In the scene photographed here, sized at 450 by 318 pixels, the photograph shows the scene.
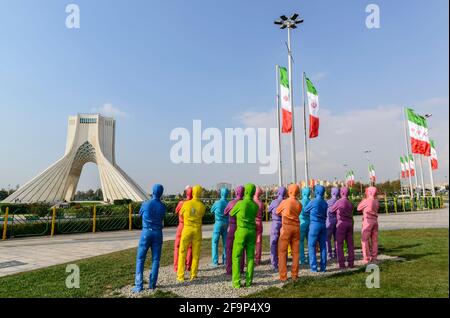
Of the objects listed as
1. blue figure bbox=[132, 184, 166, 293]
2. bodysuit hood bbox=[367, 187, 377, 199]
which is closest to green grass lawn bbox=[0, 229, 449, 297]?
blue figure bbox=[132, 184, 166, 293]

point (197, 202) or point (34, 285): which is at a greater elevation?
point (197, 202)

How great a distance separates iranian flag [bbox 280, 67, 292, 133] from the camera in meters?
16.1

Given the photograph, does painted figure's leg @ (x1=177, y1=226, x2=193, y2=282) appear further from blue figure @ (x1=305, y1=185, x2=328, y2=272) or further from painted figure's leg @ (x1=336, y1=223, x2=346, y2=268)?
painted figure's leg @ (x1=336, y1=223, x2=346, y2=268)

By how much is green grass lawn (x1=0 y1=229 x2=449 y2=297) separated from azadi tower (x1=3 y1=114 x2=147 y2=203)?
40.0 metres

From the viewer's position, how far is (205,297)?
5547 millimetres

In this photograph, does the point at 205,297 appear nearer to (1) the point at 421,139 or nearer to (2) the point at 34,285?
(2) the point at 34,285

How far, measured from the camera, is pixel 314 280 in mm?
6484

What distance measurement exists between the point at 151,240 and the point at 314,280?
3570mm

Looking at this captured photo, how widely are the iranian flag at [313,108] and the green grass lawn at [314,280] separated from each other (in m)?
7.97

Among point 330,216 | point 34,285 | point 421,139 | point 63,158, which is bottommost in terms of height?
point 34,285

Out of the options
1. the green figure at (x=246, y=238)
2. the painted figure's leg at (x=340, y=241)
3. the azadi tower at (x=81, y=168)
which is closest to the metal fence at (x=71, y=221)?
the green figure at (x=246, y=238)

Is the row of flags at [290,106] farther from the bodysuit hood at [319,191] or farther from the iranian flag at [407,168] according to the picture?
the iranian flag at [407,168]
